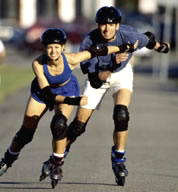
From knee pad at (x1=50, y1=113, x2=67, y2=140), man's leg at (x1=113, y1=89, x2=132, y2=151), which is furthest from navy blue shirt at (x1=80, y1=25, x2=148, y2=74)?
knee pad at (x1=50, y1=113, x2=67, y2=140)

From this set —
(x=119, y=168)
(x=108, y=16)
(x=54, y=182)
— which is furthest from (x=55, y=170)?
(x=108, y=16)

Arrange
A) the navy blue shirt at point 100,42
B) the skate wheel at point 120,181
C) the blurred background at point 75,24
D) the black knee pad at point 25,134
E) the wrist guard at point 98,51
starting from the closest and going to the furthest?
the wrist guard at point 98,51 → the skate wheel at point 120,181 → the black knee pad at point 25,134 → the navy blue shirt at point 100,42 → the blurred background at point 75,24

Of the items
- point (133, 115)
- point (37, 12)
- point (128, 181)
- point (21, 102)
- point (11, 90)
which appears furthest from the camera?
point (37, 12)

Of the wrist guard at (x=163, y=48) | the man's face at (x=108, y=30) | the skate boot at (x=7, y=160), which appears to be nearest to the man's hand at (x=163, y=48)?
the wrist guard at (x=163, y=48)

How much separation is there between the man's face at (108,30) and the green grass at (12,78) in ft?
36.0

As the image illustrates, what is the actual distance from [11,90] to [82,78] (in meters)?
3.58

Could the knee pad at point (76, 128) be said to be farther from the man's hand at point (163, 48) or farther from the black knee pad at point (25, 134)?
the man's hand at point (163, 48)

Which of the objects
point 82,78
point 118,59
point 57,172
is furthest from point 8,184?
point 82,78

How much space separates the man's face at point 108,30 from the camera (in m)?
8.59

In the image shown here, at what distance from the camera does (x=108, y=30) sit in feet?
28.2

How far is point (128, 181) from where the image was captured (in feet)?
29.2

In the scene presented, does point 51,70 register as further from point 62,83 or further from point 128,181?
point 128,181

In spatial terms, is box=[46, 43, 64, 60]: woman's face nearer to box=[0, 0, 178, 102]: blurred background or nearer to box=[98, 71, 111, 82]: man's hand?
box=[98, 71, 111, 82]: man's hand

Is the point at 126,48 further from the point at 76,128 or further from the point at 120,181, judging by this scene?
the point at 120,181
